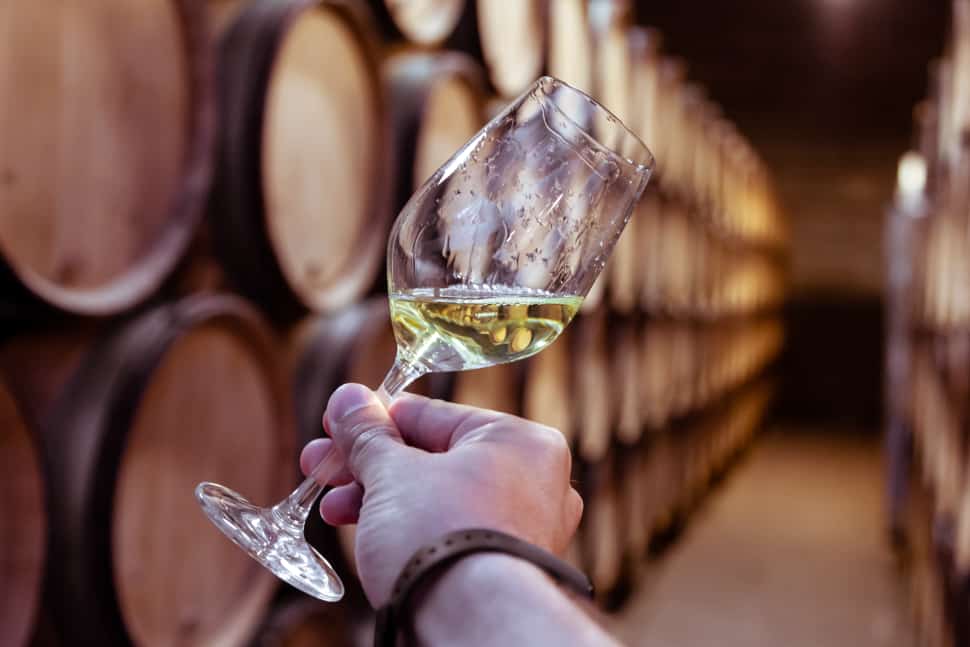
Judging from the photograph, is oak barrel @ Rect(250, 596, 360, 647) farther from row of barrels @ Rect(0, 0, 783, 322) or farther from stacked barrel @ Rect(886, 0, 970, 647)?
stacked barrel @ Rect(886, 0, 970, 647)

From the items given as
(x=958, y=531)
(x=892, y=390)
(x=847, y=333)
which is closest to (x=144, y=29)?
(x=958, y=531)

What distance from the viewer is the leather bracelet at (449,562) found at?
72cm

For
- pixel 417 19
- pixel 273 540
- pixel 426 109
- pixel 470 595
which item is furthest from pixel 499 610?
pixel 417 19

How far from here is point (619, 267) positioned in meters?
4.08

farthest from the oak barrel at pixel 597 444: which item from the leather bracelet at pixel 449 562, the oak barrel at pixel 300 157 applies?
the leather bracelet at pixel 449 562

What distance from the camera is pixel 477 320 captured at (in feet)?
2.96

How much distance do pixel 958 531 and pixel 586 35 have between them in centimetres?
186

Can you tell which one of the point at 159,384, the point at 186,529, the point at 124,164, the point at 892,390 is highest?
the point at 124,164

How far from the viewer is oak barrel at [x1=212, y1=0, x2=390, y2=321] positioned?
63.7 inches

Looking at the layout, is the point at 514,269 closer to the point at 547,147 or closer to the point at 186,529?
the point at 547,147

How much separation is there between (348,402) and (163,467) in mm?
654

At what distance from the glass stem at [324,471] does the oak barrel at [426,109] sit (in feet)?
3.74

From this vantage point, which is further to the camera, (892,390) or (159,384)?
(892,390)

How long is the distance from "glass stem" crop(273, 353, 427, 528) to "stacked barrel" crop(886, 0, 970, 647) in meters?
1.90
